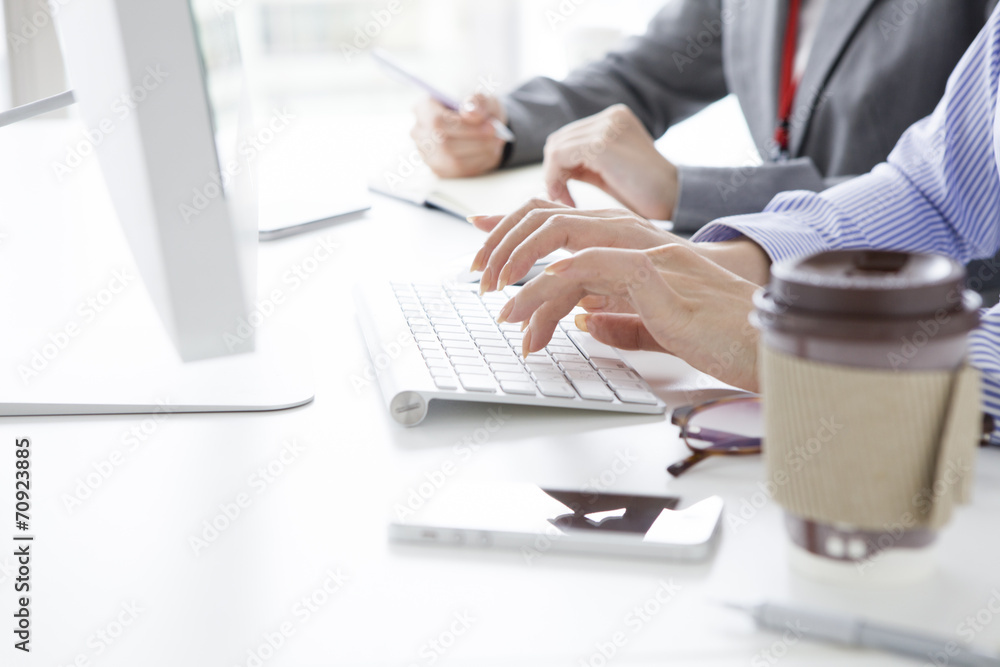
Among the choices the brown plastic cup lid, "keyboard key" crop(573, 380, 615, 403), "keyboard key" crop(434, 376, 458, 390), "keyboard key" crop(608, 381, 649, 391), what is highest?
the brown plastic cup lid

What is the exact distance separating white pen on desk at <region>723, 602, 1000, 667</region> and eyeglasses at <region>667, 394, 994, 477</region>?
0.15 m

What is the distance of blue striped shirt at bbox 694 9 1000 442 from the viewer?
0.80m

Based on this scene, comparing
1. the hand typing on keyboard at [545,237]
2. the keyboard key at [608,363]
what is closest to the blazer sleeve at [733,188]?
the hand typing on keyboard at [545,237]

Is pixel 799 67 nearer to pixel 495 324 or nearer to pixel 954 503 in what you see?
pixel 495 324

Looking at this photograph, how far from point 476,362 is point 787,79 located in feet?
2.81

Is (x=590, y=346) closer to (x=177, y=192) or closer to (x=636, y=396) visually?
(x=636, y=396)

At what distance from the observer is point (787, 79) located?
1.27 metres

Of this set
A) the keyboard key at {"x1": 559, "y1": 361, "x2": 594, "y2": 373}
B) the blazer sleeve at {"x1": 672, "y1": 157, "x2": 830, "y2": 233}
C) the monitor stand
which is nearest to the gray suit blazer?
the blazer sleeve at {"x1": 672, "y1": 157, "x2": 830, "y2": 233}

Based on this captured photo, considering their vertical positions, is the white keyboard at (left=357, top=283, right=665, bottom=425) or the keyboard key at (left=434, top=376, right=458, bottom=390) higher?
the keyboard key at (left=434, top=376, right=458, bottom=390)

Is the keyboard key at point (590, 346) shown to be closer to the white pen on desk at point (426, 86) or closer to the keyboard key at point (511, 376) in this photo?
the keyboard key at point (511, 376)

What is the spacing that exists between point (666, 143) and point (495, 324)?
1.41 metres

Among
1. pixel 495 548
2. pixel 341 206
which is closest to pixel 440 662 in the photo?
pixel 495 548

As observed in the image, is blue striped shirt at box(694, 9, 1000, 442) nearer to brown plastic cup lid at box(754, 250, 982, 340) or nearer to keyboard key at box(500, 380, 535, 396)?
keyboard key at box(500, 380, 535, 396)

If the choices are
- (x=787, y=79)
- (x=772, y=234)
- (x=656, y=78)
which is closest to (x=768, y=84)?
(x=787, y=79)
